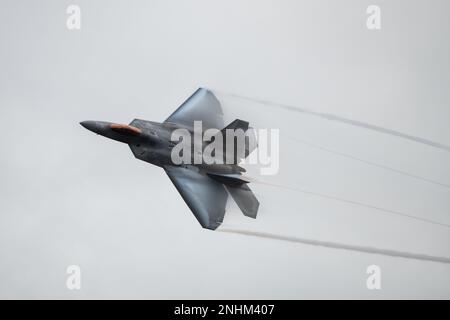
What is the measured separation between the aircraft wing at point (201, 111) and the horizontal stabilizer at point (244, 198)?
5490 mm

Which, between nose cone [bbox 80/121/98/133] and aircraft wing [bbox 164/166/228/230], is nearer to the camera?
aircraft wing [bbox 164/166/228/230]

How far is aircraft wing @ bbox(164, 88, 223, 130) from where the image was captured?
43.5 meters

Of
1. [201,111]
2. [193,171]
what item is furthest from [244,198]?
[201,111]

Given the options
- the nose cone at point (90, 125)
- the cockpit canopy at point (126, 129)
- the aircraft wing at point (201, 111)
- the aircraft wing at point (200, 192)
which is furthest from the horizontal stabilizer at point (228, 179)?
the nose cone at point (90, 125)

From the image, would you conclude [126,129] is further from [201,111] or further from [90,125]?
[201,111]

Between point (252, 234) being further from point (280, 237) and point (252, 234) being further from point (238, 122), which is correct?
point (238, 122)

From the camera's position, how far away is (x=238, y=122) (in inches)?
1609

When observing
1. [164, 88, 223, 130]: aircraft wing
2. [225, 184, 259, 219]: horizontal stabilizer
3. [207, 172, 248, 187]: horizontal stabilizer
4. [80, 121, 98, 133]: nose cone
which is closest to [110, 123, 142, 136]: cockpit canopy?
[80, 121, 98, 133]: nose cone

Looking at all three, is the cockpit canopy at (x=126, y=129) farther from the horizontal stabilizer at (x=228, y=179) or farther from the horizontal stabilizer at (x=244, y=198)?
the horizontal stabilizer at (x=244, y=198)

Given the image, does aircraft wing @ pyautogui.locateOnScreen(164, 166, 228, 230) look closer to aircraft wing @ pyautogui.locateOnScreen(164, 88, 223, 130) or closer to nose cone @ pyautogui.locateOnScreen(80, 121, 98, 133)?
aircraft wing @ pyautogui.locateOnScreen(164, 88, 223, 130)

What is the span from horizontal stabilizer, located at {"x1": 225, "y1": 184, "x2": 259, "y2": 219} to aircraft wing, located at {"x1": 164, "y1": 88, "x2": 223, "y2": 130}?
5.49 m

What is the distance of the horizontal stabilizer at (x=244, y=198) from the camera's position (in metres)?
39.8

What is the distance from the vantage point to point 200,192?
130ft

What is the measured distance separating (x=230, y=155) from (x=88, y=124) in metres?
9.81
